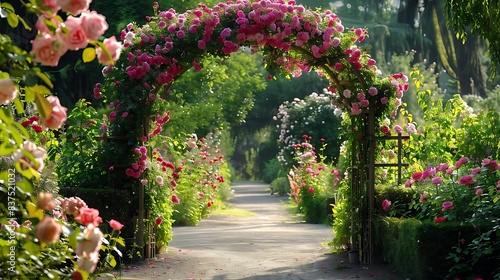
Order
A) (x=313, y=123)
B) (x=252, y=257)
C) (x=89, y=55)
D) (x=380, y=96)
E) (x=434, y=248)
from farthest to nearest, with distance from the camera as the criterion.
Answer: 1. (x=313, y=123)
2. (x=252, y=257)
3. (x=380, y=96)
4. (x=434, y=248)
5. (x=89, y=55)

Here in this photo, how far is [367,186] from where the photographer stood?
9.91 meters

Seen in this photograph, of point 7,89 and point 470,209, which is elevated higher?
point 7,89

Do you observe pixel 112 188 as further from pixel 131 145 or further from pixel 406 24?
pixel 406 24

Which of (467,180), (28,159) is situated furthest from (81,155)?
(28,159)

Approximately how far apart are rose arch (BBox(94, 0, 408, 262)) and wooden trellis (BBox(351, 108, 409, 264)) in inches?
0.6

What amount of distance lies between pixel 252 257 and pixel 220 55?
2.74 metres

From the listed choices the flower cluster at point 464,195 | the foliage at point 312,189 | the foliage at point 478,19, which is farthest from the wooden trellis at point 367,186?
the foliage at point 312,189

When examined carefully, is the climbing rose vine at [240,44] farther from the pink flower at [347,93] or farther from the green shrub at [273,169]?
the green shrub at [273,169]

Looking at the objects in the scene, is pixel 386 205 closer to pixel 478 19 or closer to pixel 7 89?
pixel 478 19

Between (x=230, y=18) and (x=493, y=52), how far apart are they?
3105mm

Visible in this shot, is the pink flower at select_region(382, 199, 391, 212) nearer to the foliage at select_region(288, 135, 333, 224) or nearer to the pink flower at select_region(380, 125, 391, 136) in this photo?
the pink flower at select_region(380, 125, 391, 136)

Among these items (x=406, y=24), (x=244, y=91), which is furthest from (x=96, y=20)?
(x=406, y=24)

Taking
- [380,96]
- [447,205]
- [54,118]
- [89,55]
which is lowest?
[447,205]

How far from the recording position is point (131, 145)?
32.6 ft
